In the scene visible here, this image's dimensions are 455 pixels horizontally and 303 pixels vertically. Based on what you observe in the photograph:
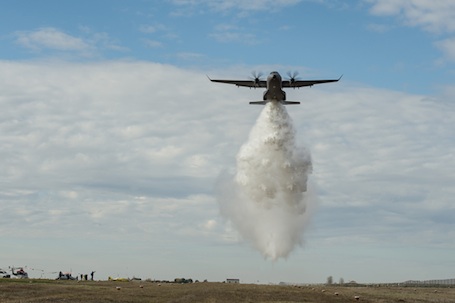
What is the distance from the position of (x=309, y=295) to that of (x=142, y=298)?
21085mm

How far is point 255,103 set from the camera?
96.7m

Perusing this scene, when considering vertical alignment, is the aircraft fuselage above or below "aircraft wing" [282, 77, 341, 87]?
below

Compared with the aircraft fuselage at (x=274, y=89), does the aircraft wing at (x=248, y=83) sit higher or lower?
higher

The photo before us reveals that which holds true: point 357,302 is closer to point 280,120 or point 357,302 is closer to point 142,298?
point 142,298

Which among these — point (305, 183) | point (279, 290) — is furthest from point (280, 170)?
point (279, 290)

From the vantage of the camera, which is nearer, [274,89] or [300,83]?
[274,89]

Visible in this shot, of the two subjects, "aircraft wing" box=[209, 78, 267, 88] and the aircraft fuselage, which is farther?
"aircraft wing" box=[209, 78, 267, 88]

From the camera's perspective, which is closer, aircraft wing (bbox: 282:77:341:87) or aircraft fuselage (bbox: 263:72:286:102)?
aircraft fuselage (bbox: 263:72:286:102)

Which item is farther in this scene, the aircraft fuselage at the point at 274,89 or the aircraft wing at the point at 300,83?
the aircraft wing at the point at 300,83

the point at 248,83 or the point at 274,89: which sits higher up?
the point at 248,83

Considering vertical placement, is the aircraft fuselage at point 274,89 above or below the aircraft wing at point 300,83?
below

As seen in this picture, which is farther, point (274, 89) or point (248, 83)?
point (248, 83)

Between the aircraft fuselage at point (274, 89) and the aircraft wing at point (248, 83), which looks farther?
the aircraft wing at point (248, 83)

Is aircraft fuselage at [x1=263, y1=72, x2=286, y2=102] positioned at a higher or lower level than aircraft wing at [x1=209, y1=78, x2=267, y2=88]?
lower
